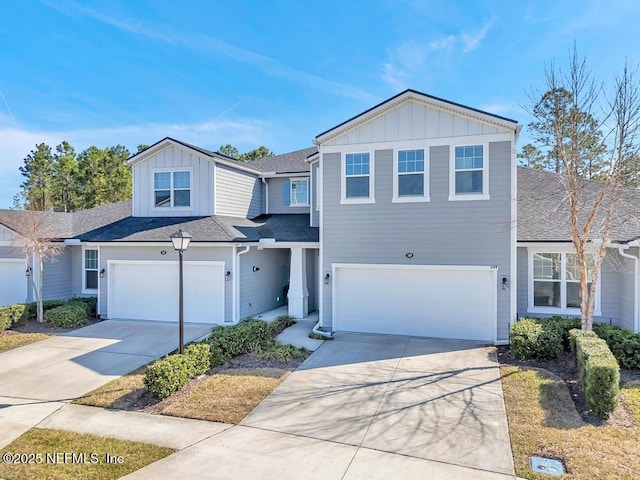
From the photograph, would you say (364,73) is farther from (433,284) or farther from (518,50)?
(433,284)

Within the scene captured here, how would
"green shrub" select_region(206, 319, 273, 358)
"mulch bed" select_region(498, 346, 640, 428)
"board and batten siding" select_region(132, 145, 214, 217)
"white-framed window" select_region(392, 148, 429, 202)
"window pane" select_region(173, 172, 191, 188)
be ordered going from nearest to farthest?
"mulch bed" select_region(498, 346, 640, 428) → "green shrub" select_region(206, 319, 273, 358) → "white-framed window" select_region(392, 148, 429, 202) → "board and batten siding" select_region(132, 145, 214, 217) → "window pane" select_region(173, 172, 191, 188)

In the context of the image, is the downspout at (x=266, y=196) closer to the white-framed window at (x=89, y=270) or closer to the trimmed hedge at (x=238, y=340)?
the white-framed window at (x=89, y=270)

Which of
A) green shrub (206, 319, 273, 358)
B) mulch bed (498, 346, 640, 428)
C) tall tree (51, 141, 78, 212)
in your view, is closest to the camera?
mulch bed (498, 346, 640, 428)

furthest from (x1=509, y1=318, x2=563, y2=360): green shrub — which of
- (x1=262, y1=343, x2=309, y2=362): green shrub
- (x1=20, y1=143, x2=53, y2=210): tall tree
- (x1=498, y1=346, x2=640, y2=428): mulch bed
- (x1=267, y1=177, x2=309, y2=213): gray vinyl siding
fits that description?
(x1=20, y1=143, x2=53, y2=210): tall tree

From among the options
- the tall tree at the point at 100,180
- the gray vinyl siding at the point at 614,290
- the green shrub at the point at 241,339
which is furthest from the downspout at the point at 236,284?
the tall tree at the point at 100,180

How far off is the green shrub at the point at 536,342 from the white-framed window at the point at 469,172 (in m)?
3.70

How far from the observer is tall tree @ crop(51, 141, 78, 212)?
34.2 m

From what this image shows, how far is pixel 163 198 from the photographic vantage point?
1499 cm

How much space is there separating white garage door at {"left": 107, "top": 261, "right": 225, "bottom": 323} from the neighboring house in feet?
0.13

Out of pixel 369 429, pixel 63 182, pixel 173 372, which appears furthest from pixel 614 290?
pixel 63 182

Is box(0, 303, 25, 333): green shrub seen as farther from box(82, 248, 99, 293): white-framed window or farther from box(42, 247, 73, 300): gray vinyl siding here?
box(82, 248, 99, 293): white-framed window

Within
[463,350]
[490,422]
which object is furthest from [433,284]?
[490,422]

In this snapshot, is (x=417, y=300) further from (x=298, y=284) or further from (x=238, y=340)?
(x=238, y=340)

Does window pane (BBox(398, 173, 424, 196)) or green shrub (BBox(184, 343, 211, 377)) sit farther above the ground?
window pane (BBox(398, 173, 424, 196))
